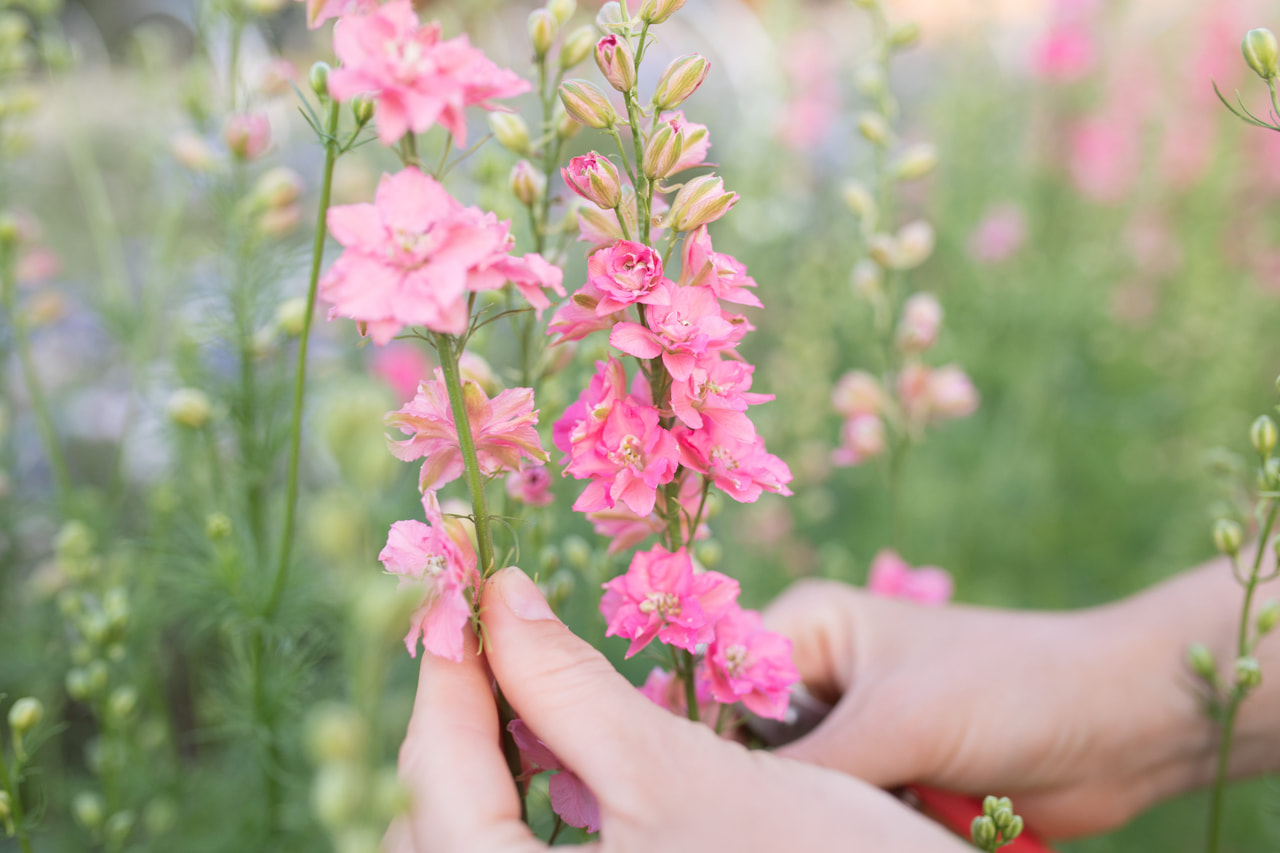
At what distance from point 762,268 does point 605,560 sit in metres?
2.01

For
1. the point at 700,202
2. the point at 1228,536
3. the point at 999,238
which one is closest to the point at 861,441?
the point at 1228,536

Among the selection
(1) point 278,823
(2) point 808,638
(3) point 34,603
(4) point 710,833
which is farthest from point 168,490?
(4) point 710,833

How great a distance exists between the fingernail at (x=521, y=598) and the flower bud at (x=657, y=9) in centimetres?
49

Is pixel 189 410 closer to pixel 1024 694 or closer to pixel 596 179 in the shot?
pixel 596 179

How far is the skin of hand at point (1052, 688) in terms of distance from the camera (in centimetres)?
117

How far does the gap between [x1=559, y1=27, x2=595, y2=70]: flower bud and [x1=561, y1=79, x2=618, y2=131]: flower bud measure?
23cm

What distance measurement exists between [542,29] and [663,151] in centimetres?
29

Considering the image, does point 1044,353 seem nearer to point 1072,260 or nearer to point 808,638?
point 1072,260

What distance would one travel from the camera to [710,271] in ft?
2.48

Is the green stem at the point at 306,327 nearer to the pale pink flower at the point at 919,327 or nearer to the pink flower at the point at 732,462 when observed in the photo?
the pink flower at the point at 732,462

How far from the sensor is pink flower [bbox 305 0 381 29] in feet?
2.32

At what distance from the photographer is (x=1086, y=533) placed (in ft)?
8.96

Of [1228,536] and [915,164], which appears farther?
[915,164]

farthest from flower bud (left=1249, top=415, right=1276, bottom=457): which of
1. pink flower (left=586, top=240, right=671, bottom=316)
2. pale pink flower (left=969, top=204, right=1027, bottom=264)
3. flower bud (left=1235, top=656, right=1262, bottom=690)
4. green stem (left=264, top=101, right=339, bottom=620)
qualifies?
pale pink flower (left=969, top=204, right=1027, bottom=264)
